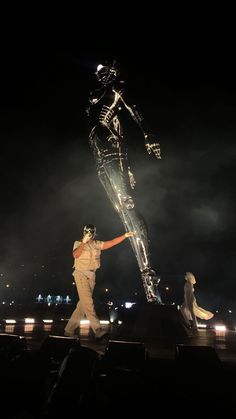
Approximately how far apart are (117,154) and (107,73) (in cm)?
213

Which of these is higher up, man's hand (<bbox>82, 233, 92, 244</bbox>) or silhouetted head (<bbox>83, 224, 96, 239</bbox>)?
silhouetted head (<bbox>83, 224, 96, 239</bbox>)

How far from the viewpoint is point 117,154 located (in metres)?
6.69

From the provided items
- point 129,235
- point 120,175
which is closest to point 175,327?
point 129,235

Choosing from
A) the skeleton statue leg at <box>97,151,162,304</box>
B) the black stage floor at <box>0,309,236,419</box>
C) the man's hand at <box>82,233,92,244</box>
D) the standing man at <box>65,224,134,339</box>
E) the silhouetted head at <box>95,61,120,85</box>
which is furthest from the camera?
the silhouetted head at <box>95,61,120,85</box>

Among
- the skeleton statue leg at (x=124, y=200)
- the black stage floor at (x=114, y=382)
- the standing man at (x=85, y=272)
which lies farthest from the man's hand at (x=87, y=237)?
the black stage floor at (x=114, y=382)

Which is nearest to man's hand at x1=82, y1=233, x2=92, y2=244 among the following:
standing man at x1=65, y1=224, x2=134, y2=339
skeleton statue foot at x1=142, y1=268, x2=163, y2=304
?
standing man at x1=65, y1=224, x2=134, y2=339

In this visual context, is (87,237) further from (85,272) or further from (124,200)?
(124,200)

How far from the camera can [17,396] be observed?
2.69 m

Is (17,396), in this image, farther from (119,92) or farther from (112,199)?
(119,92)

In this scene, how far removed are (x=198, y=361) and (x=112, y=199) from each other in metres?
4.16

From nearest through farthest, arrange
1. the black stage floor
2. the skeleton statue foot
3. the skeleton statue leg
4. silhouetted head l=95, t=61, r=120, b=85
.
Result: the black stage floor
the skeleton statue foot
the skeleton statue leg
silhouetted head l=95, t=61, r=120, b=85

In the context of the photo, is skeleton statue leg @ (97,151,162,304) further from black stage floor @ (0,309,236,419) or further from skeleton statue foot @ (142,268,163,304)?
black stage floor @ (0,309,236,419)

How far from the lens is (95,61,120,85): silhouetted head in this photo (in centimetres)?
709

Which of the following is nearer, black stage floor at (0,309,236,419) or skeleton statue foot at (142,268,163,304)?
black stage floor at (0,309,236,419)
